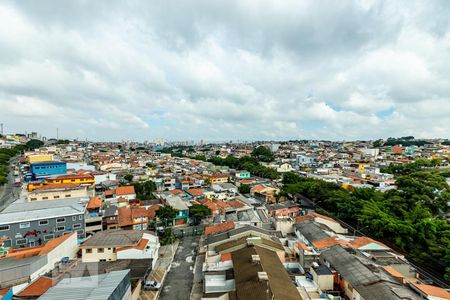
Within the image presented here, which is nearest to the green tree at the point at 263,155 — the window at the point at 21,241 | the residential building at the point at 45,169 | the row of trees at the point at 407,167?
the row of trees at the point at 407,167

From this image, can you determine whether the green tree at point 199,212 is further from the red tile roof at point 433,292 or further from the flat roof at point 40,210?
the red tile roof at point 433,292

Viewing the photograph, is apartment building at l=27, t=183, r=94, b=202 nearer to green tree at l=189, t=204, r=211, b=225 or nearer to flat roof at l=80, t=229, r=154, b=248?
flat roof at l=80, t=229, r=154, b=248

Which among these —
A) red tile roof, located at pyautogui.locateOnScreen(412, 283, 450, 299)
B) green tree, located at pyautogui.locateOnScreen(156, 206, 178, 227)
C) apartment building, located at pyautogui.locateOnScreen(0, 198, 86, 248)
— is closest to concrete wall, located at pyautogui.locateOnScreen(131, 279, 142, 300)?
green tree, located at pyautogui.locateOnScreen(156, 206, 178, 227)

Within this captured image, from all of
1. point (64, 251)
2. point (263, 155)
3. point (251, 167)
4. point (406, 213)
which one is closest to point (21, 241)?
point (64, 251)

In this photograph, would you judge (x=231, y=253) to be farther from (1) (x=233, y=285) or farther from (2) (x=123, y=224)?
(2) (x=123, y=224)

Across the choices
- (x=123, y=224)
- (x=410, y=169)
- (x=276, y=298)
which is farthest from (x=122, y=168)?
(x=410, y=169)

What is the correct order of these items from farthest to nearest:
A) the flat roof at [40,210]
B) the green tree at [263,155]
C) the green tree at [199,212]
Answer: the green tree at [263,155] < the green tree at [199,212] < the flat roof at [40,210]
